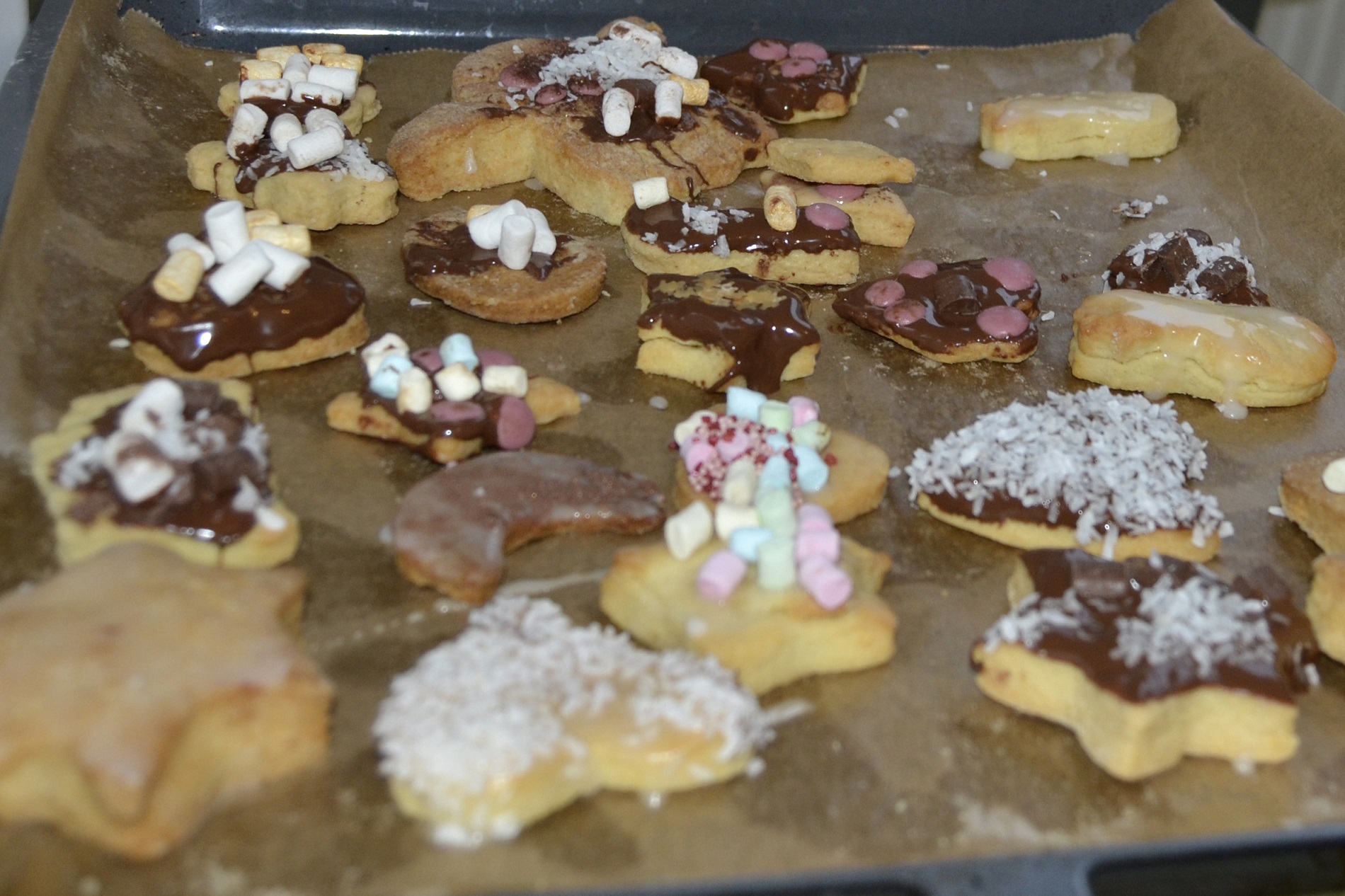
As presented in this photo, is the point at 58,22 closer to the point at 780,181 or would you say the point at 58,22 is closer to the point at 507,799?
the point at 780,181

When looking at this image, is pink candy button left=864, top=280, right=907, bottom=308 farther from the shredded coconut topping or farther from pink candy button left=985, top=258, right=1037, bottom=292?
the shredded coconut topping

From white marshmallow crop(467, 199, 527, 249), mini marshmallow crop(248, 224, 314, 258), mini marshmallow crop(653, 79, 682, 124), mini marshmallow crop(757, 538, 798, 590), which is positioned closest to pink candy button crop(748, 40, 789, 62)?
mini marshmallow crop(653, 79, 682, 124)

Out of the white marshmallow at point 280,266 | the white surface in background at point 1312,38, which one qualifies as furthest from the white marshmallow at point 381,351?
the white surface in background at point 1312,38

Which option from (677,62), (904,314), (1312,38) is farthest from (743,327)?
(1312,38)

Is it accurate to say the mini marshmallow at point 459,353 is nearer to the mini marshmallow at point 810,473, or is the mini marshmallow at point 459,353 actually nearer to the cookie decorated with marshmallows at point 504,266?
the cookie decorated with marshmallows at point 504,266

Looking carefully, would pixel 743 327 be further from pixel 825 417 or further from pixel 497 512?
pixel 497 512
